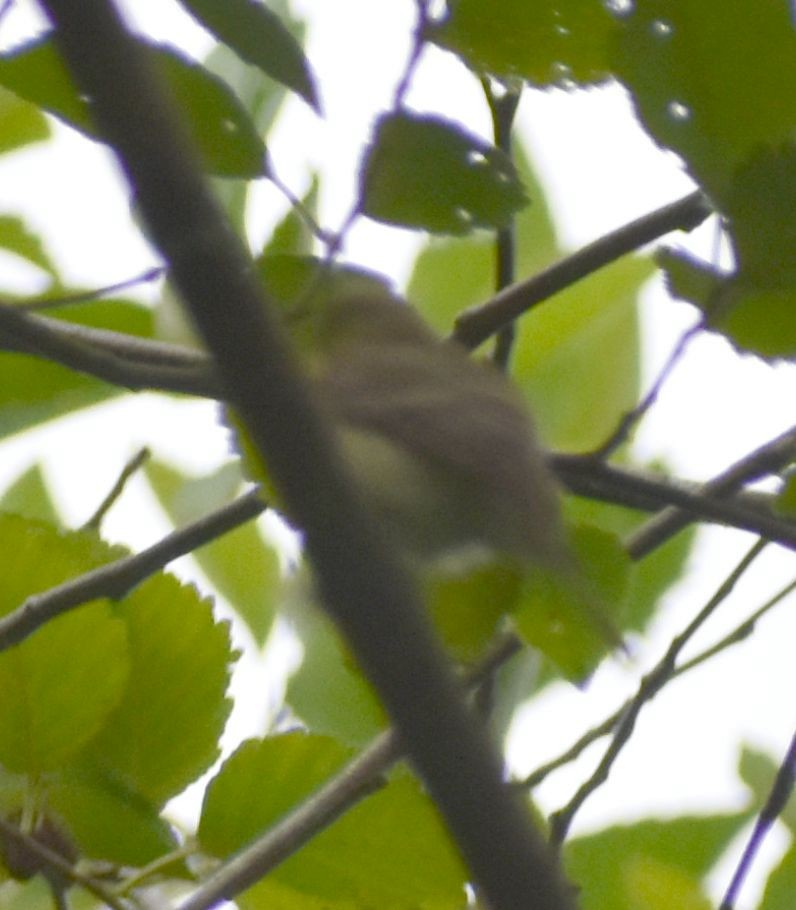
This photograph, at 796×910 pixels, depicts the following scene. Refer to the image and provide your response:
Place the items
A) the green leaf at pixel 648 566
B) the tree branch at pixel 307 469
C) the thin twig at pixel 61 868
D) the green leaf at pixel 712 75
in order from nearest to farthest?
the tree branch at pixel 307 469 < the green leaf at pixel 712 75 < the thin twig at pixel 61 868 < the green leaf at pixel 648 566

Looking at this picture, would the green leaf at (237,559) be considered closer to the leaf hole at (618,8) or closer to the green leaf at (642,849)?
the green leaf at (642,849)

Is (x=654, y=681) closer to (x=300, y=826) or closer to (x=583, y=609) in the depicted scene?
(x=583, y=609)

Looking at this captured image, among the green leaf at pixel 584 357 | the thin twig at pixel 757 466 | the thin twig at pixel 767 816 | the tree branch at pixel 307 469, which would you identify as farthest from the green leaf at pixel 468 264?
the tree branch at pixel 307 469

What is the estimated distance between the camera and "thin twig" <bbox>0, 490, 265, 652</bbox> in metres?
0.61

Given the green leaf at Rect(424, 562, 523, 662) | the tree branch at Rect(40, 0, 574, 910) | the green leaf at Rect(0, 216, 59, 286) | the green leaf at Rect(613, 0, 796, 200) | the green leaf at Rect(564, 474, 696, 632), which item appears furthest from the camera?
the green leaf at Rect(564, 474, 696, 632)

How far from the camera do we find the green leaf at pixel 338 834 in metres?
0.58

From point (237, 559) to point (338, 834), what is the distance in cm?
40

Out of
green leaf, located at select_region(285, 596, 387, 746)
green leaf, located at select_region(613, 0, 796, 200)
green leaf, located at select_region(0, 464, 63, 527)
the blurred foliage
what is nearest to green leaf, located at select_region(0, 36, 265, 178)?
the blurred foliage

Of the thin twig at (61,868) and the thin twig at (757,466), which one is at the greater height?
the thin twig at (757,466)

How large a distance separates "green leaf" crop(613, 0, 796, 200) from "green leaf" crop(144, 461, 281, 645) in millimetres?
531

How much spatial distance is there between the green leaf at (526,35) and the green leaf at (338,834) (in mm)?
278

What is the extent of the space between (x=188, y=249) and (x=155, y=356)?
467 millimetres

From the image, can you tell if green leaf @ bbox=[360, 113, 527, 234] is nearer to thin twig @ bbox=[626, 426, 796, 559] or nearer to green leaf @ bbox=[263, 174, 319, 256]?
green leaf @ bbox=[263, 174, 319, 256]

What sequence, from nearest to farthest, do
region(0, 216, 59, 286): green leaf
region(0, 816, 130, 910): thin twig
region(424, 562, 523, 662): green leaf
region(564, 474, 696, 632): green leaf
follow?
region(0, 816, 130, 910): thin twig
region(424, 562, 523, 662): green leaf
region(0, 216, 59, 286): green leaf
region(564, 474, 696, 632): green leaf
